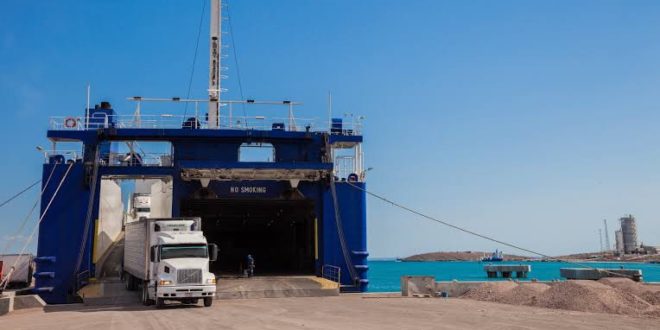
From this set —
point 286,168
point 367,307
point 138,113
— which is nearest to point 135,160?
point 138,113

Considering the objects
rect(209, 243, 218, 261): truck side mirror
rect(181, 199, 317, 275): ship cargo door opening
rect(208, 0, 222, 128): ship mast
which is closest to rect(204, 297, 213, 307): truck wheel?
rect(209, 243, 218, 261): truck side mirror

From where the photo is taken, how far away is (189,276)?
72.3 ft

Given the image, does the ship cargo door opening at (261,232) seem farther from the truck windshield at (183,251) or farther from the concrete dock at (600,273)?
the concrete dock at (600,273)

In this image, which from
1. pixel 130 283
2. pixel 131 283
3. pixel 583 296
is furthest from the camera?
pixel 130 283

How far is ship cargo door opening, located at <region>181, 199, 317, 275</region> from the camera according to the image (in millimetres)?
36000

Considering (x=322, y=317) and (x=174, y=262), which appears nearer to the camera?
(x=322, y=317)

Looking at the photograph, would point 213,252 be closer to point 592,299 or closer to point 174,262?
point 174,262

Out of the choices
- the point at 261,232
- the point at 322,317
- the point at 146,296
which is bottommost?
the point at 322,317

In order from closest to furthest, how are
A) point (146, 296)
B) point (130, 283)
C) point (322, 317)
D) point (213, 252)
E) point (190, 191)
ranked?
point (322, 317), point (146, 296), point (213, 252), point (130, 283), point (190, 191)

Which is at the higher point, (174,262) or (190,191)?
(190,191)

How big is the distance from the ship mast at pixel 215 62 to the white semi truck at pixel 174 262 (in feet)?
33.7

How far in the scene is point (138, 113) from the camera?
32.7m

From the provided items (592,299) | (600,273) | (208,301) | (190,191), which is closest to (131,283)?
(190,191)

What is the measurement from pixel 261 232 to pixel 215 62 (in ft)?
66.4
